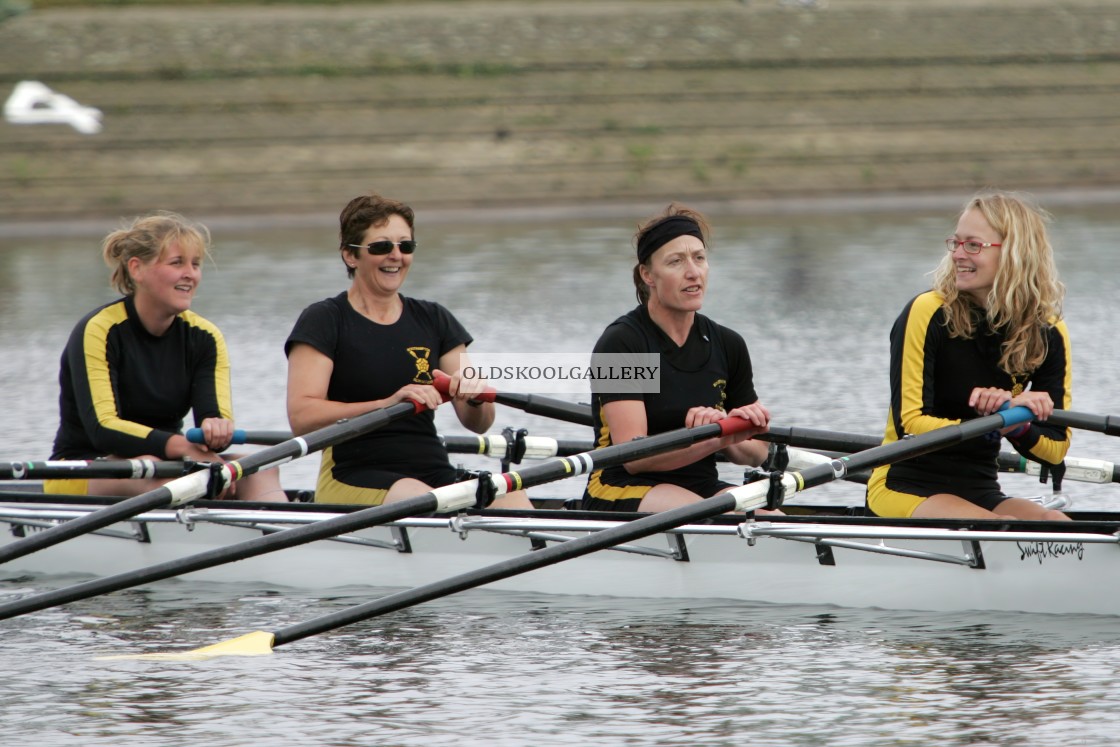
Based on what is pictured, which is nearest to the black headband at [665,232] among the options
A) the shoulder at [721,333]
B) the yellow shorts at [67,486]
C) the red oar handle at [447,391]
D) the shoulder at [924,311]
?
the shoulder at [721,333]

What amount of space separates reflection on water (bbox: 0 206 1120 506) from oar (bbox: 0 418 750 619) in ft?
8.94

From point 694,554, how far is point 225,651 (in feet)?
6.05

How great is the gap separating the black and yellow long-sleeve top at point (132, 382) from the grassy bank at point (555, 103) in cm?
2204

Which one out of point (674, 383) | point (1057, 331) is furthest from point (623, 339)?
point (1057, 331)

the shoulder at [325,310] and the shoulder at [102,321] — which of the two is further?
the shoulder at [102,321]

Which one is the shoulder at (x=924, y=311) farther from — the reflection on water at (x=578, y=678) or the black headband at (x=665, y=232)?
the reflection on water at (x=578, y=678)

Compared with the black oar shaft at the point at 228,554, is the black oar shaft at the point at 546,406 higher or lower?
higher

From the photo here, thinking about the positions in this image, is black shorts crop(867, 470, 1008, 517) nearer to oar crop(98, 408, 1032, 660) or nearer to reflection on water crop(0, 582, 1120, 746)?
oar crop(98, 408, 1032, 660)

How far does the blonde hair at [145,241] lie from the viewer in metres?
7.54

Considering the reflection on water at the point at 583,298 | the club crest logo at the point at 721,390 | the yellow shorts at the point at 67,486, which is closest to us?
the club crest logo at the point at 721,390

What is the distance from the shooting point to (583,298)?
63.4 feet

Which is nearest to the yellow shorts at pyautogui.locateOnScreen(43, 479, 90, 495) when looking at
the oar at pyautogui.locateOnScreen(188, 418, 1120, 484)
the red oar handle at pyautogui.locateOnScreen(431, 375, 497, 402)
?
the oar at pyautogui.locateOnScreen(188, 418, 1120, 484)

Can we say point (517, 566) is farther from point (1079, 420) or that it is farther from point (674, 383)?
point (1079, 420)

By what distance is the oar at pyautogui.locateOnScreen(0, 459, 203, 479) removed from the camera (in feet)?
24.3
